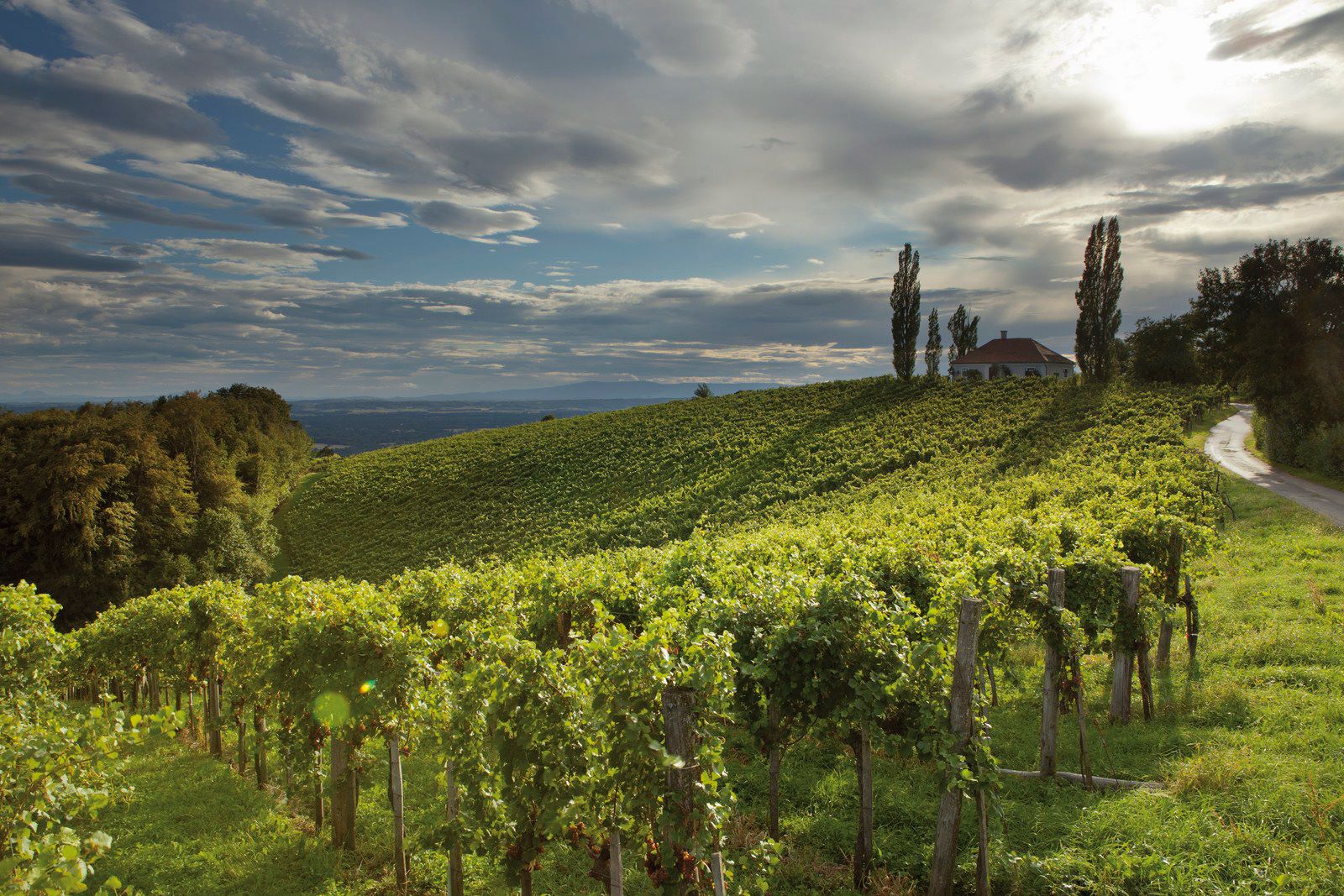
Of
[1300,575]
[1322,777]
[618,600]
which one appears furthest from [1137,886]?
[1300,575]

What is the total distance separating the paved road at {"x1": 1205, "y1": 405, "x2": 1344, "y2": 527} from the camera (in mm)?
Result: 22920

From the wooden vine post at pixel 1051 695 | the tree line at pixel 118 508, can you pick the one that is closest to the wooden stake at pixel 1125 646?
the wooden vine post at pixel 1051 695

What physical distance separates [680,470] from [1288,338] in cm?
3601

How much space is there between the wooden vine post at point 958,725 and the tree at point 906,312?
194 ft

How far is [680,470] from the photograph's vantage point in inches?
1849

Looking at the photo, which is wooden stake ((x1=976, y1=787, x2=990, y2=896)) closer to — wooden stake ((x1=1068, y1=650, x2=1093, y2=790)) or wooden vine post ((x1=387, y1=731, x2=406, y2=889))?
wooden stake ((x1=1068, y1=650, x2=1093, y2=790))

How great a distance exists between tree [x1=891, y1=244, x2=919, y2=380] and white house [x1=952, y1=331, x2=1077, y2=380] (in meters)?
15.9

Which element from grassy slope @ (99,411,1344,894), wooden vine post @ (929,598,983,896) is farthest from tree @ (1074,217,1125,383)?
wooden vine post @ (929,598,983,896)

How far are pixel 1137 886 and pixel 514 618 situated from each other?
8.36 m

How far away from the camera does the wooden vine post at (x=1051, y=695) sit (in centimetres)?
884

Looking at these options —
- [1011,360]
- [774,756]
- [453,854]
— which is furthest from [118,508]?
[1011,360]

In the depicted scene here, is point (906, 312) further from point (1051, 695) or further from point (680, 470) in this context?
point (1051, 695)

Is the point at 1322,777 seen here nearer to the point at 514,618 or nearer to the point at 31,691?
the point at 514,618

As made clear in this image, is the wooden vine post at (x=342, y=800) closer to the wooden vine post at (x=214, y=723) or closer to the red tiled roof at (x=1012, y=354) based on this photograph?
the wooden vine post at (x=214, y=723)
